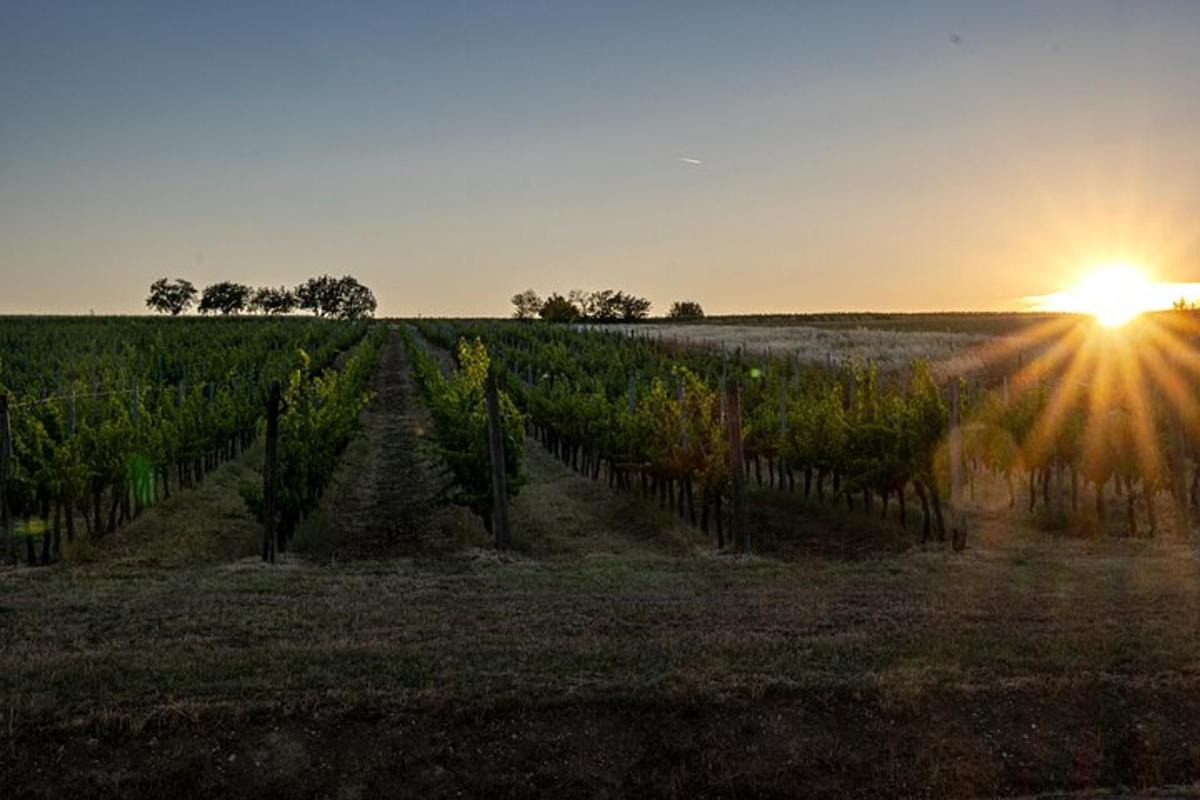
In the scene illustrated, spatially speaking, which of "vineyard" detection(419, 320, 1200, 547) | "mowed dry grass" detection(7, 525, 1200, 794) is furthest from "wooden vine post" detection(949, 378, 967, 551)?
"mowed dry grass" detection(7, 525, 1200, 794)

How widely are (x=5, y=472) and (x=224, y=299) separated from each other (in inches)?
5671

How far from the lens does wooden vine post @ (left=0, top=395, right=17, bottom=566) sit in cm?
1537

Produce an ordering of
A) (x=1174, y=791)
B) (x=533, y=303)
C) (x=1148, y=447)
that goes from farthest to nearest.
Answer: (x=533, y=303) → (x=1148, y=447) → (x=1174, y=791)

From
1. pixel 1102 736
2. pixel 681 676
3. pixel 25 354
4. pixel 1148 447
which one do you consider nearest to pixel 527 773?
pixel 681 676

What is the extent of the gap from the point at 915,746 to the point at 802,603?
3.71 m

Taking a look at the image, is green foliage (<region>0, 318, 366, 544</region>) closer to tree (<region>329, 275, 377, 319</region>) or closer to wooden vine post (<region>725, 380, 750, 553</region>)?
wooden vine post (<region>725, 380, 750, 553</region>)

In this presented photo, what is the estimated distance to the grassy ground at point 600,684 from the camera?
7.59 meters

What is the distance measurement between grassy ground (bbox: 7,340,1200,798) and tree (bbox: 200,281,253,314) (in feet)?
480

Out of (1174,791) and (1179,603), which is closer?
(1174,791)

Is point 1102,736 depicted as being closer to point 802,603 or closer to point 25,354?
point 802,603

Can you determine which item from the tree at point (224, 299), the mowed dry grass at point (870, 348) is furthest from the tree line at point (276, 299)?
the mowed dry grass at point (870, 348)

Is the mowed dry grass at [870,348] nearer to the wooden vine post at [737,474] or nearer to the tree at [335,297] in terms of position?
the wooden vine post at [737,474]

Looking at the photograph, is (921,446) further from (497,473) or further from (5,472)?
(5,472)

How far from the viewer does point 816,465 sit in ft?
71.4
